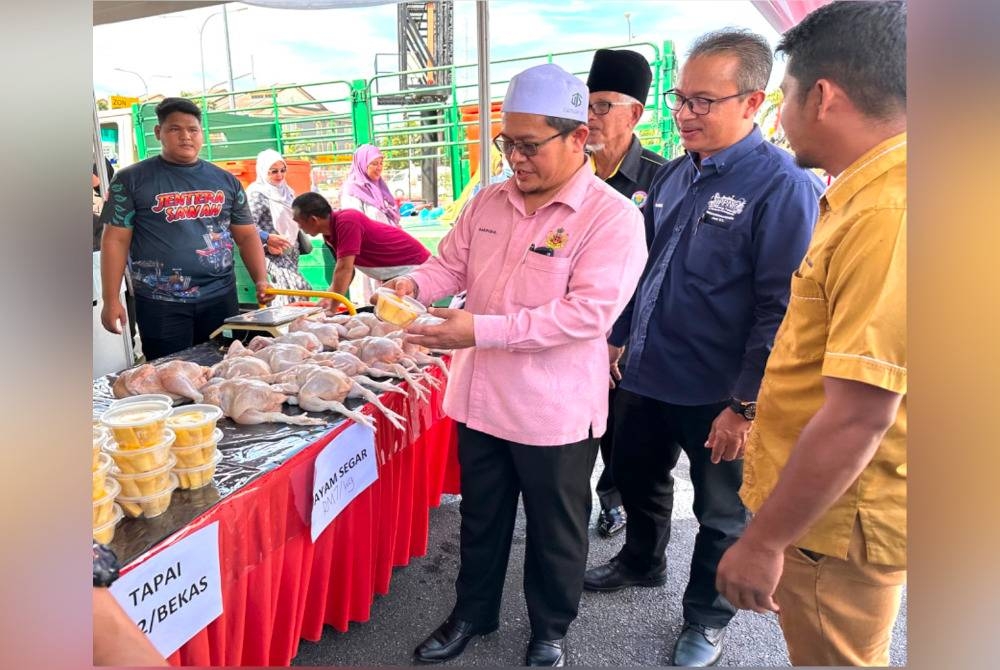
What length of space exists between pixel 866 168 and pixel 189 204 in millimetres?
3017

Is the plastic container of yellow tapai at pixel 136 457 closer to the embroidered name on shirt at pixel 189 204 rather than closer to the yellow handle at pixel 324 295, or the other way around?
the yellow handle at pixel 324 295

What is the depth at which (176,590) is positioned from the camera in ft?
4.20

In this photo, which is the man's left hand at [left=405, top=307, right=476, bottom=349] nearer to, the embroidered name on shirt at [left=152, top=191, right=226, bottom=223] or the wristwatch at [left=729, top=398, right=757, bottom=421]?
the wristwatch at [left=729, top=398, right=757, bottom=421]

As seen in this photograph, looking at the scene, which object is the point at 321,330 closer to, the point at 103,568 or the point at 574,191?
the point at 574,191

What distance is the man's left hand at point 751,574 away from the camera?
112 cm

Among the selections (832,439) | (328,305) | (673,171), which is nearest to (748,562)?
(832,439)

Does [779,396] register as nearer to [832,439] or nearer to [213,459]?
[832,439]

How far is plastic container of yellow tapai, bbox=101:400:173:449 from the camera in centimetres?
128

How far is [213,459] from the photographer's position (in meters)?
1.47

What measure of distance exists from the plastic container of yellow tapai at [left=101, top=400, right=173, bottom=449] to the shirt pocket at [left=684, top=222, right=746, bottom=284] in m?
1.57

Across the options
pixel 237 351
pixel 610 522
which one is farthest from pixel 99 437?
pixel 610 522

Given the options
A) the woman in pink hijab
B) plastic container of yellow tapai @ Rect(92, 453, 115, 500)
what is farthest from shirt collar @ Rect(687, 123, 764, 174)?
the woman in pink hijab
